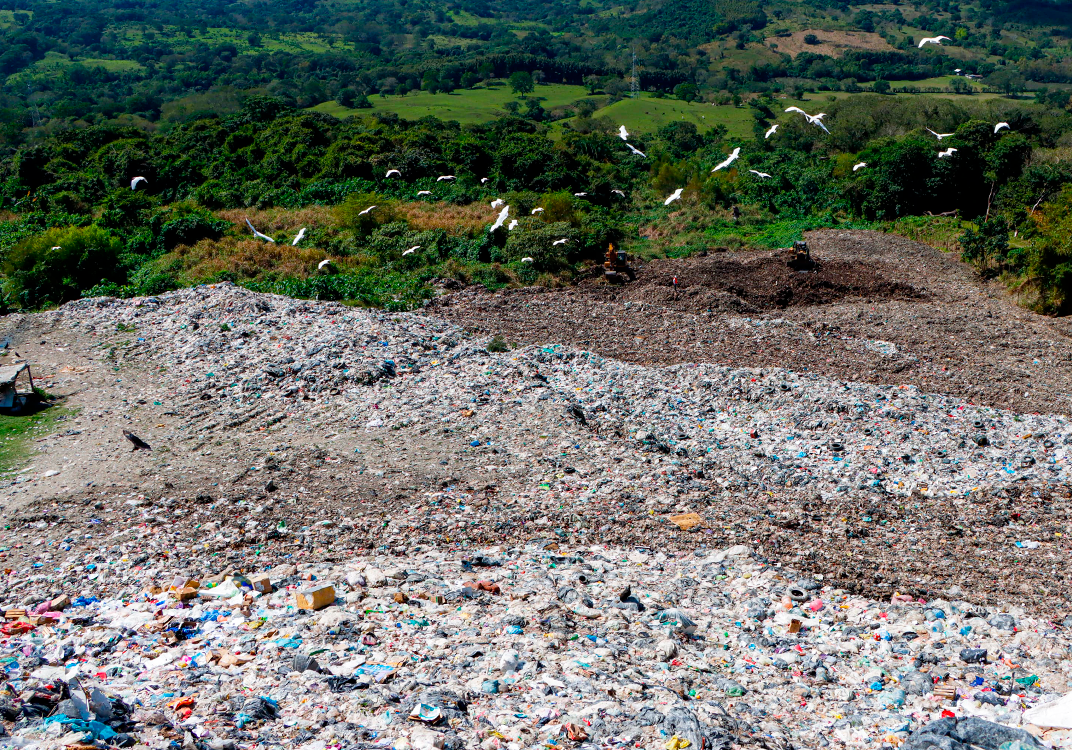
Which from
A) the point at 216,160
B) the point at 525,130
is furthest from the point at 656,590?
the point at 525,130

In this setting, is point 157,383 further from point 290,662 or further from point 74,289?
point 290,662

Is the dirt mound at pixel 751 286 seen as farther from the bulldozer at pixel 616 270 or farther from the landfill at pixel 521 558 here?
the landfill at pixel 521 558

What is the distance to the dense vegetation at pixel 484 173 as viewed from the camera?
18.5 meters

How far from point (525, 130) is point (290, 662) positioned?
40.3 metres

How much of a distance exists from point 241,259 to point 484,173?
12775mm

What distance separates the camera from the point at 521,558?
747cm

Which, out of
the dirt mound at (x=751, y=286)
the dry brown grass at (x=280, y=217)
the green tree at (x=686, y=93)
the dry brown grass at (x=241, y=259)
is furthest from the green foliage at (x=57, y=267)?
the green tree at (x=686, y=93)

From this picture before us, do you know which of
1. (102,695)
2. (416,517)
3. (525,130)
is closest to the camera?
(102,695)

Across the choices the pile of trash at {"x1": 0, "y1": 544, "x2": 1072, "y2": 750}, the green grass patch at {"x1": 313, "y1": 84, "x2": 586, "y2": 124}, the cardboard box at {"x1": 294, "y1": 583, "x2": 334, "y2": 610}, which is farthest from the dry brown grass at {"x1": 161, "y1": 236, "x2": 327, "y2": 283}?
the green grass patch at {"x1": 313, "y1": 84, "x2": 586, "y2": 124}

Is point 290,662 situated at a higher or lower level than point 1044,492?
higher

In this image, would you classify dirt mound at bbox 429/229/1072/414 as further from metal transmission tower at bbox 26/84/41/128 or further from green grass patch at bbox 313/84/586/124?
metal transmission tower at bbox 26/84/41/128

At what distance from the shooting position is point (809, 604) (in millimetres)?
6668

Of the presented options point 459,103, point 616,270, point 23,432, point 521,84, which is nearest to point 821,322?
point 616,270

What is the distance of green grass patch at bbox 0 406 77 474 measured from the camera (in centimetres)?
962
